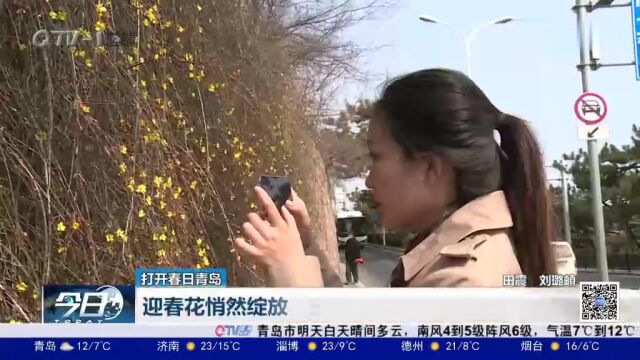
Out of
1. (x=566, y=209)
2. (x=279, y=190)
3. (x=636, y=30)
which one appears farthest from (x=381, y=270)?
(x=636, y=30)

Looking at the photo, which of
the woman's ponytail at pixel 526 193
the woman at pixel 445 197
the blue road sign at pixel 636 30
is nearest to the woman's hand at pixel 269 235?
the woman at pixel 445 197

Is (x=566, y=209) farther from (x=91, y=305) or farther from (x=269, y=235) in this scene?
(x=91, y=305)

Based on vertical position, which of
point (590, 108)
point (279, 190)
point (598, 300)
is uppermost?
point (590, 108)

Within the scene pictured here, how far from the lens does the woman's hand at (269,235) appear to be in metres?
2.01

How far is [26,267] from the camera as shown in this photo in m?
2.09

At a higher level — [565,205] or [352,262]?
[565,205]

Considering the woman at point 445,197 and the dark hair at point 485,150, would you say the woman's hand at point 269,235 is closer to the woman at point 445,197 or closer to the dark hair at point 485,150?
the woman at point 445,197

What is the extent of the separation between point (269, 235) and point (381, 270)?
0.34m

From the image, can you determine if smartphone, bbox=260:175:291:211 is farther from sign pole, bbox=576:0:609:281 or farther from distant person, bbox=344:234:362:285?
sign pole, bbox=576:0:609:281

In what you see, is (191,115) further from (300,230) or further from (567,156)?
(567,156)

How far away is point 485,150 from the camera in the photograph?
198cm

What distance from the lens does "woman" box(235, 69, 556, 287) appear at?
1962 mm

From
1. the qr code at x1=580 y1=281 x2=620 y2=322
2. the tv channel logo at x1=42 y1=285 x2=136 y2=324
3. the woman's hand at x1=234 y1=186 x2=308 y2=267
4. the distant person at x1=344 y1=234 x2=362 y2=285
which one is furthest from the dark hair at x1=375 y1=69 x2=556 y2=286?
the tv channel logo at x1=42 y1=285 x2=136 y2=324
